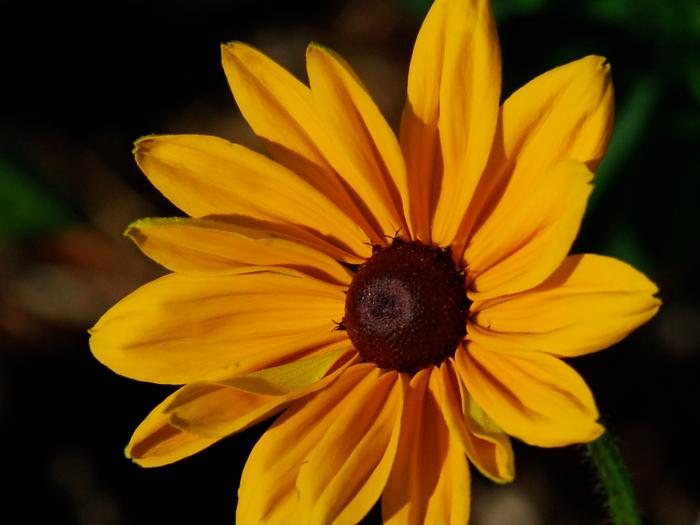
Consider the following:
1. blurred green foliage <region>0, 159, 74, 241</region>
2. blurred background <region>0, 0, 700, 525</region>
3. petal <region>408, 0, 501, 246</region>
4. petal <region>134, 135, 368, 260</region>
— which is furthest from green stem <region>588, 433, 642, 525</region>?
blurred green foliage <region>0, 159, 74, 241</region>

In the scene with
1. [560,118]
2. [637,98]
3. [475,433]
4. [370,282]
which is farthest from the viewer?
[637,98]

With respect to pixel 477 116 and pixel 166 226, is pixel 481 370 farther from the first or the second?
pixel 166 226

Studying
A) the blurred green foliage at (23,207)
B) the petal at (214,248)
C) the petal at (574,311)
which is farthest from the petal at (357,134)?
the blurred green foliage at (23,207)

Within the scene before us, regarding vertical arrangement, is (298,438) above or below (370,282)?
below

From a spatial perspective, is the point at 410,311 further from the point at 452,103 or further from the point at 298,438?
the point at 452,103

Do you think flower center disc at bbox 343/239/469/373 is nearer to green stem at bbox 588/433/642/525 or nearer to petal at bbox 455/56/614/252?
petal at bbox 455/56/614/252

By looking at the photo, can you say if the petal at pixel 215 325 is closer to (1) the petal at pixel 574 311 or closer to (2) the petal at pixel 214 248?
(2) the petal at pixel 214 248

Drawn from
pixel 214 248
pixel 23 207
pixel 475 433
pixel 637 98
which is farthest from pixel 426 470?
pixel 23 207
